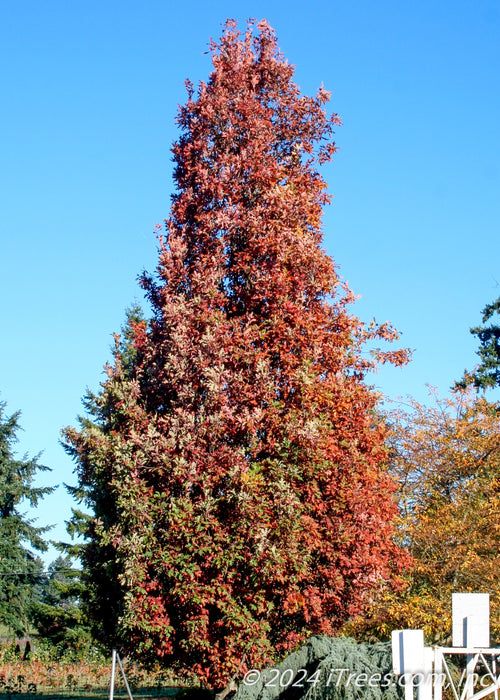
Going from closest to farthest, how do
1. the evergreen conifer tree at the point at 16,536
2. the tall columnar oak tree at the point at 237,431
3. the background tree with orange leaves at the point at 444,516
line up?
the tall columnar oak tree at the point at 237,431 < the background tree with orange leaves at the point at 444,516 < the evergreen conifer tree at the point at 16,536

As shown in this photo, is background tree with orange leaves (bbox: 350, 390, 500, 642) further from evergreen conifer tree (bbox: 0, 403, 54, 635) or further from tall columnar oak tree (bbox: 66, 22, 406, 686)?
evergreen conifer tree (bbox: 0, 403, 54, 635)

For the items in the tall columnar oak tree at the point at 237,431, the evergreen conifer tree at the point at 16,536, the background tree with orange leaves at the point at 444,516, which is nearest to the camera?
the tall columnar oak tree at the point at 237,431

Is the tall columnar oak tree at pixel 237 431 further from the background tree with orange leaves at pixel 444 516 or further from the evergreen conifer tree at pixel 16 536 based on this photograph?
the evergreen conifer tree at pixel 16 536

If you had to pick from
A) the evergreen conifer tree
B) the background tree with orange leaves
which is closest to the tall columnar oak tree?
the background tree with orange leaves

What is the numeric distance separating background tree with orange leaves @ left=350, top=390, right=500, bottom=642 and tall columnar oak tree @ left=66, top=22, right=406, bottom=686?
351 centimetres

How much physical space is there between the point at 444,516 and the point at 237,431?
25.6ft

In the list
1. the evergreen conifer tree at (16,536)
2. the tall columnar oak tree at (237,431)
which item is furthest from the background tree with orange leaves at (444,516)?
the evergreen conifer tree at (16,536)

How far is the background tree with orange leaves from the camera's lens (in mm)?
14836

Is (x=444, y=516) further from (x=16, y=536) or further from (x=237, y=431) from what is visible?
(x=16, y=536)

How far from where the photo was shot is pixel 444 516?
Answer: 53.1ft

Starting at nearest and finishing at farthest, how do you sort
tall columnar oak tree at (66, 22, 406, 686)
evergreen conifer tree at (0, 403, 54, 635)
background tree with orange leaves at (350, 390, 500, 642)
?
tall columnar oak tree at (66, 22, 406, 686)
background tree with orange leaves at (350, 390, 500, 642)
evergreen conifer tree at (0, 403, 54, 635)

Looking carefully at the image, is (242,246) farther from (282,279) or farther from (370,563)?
(370,563)

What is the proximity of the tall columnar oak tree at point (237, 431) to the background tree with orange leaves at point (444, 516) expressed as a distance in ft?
11.5

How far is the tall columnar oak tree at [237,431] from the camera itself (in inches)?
382
